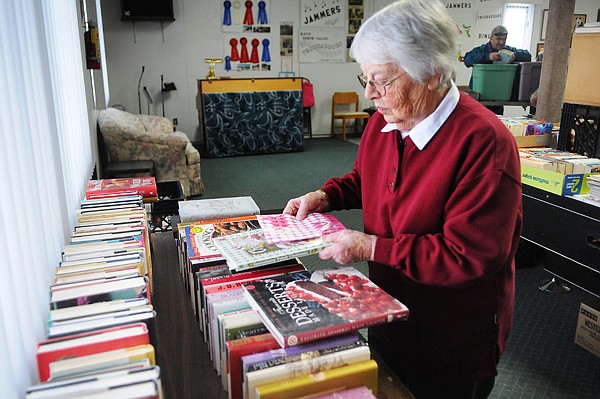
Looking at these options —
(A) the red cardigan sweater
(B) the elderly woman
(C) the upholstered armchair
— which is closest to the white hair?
(B) the elderly woman

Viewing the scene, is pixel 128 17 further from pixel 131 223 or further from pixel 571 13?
pixel 131 223

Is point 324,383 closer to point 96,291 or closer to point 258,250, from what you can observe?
point 258,250

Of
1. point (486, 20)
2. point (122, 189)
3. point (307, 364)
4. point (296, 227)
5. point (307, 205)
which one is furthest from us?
point (486, 20)

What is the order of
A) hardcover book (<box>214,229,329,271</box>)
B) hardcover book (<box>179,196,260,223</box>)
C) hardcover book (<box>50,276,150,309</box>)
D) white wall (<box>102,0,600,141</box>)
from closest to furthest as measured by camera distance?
hardcover book (<box>50,276,150,309</box>)
hardcover book (<box>214,229,329,271</box>)
hardcover book (<box>179,196,260,223</box>)
white wall (<box>102,0,600,141</box>)

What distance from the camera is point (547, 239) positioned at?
8.98 ft

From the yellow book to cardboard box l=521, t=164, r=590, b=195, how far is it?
201 centimetres

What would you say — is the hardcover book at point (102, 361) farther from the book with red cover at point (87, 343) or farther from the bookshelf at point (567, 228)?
the bookshelf at point (567, 228)

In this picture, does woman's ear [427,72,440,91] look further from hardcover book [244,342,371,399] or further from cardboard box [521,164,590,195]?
cardboard box [521,164,590,195]

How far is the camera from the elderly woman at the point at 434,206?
3.52 feet

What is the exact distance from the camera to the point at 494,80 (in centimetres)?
375

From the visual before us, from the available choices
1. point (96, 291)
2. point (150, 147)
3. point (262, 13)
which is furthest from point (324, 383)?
point (262, 13)

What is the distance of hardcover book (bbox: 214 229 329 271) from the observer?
3.84ft

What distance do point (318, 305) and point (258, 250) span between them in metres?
0.26

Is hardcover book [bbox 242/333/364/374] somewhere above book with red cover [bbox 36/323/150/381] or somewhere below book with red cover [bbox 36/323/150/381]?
below
